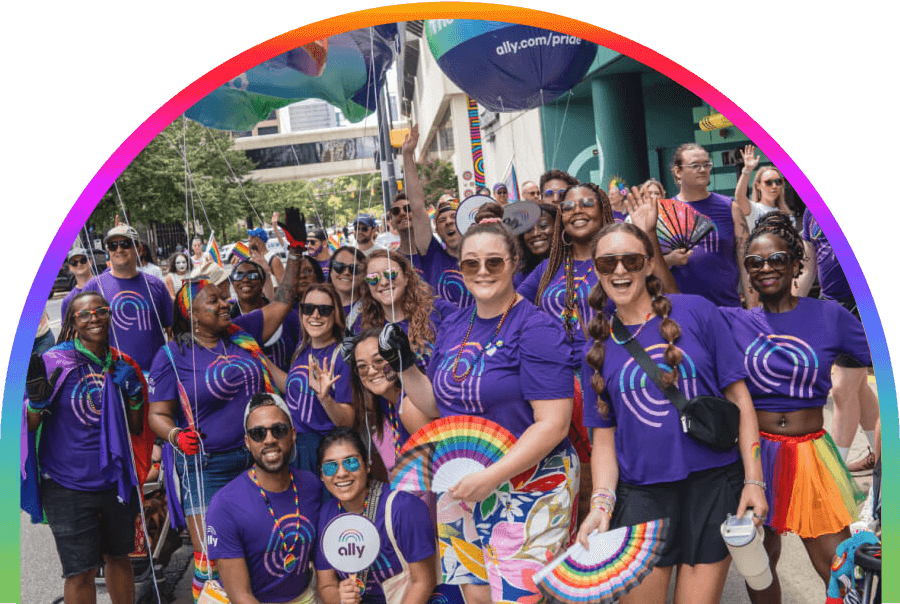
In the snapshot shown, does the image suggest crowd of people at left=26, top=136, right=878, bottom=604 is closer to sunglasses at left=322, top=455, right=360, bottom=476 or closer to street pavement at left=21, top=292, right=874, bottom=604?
sunglasses at left=322, top=455, right=360, bottom=476

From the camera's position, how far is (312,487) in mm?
3322

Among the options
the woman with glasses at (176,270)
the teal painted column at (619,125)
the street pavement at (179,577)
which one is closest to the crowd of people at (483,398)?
the street pavement at (179,577)

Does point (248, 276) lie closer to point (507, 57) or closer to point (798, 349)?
point (507, 57)

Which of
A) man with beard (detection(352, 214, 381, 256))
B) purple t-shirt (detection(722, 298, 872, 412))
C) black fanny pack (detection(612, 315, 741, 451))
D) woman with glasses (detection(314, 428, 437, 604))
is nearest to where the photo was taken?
black fanny pack (detection(612, 315, 741, 451))

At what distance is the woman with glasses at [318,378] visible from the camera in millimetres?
3498

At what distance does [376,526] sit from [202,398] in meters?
1.06

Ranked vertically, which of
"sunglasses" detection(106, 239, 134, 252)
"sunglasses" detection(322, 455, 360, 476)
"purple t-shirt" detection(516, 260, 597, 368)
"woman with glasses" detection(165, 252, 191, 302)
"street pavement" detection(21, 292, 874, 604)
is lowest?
"street pavement" detection(21, 292, 874, 604)

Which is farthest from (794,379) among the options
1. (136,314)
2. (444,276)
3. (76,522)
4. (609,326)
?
(136,314)

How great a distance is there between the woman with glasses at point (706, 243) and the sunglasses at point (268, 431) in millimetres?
1989

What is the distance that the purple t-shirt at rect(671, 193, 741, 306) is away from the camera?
12.2ft

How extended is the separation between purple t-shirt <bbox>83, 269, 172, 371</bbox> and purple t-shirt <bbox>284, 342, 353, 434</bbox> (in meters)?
1.10

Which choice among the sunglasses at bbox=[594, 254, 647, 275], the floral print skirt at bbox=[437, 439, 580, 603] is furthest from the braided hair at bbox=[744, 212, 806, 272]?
the floral print skirt at bbox=[437, 439, 580, 603]

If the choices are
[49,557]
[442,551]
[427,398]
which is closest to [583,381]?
[427,398]

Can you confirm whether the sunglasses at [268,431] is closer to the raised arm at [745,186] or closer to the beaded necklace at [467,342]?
the beaded necklace at [467,342]
